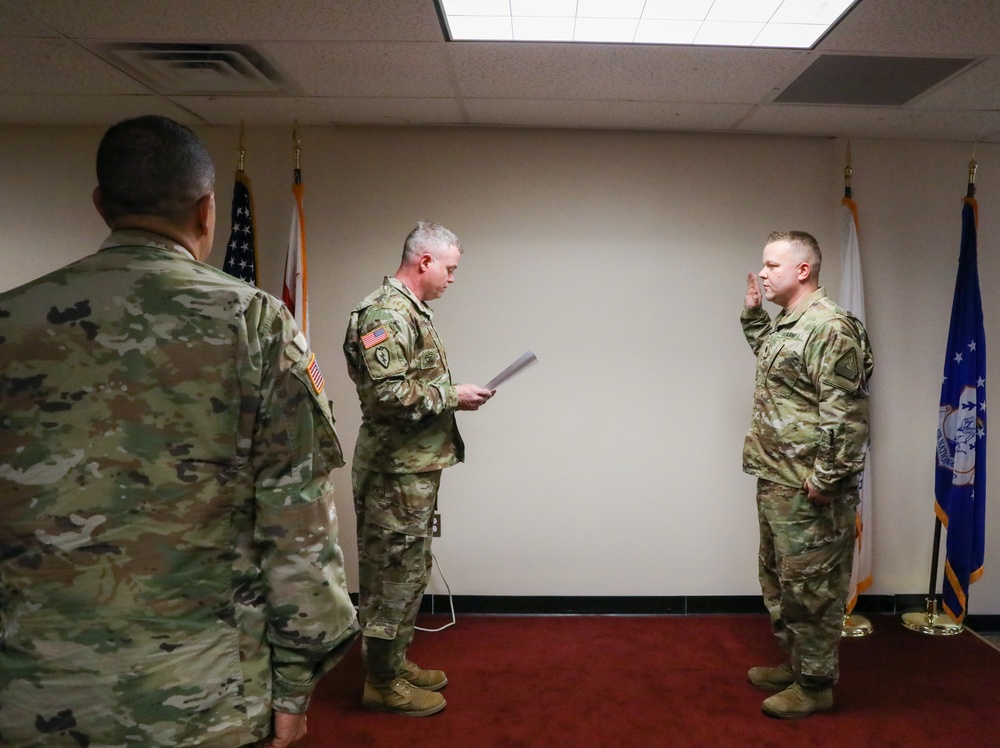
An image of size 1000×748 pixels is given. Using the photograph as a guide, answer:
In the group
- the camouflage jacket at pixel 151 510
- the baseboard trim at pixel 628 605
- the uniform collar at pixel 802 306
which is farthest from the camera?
the baseboard trim at pixel 628 605

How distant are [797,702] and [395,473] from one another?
160cm

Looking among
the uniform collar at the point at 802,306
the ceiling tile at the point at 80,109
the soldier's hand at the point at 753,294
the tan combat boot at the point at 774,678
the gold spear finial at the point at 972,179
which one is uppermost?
the ceiling tile at the point at 80,109

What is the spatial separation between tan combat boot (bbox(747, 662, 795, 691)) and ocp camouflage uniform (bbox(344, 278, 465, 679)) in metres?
1.32

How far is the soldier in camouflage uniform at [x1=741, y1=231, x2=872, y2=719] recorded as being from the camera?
7.20ft

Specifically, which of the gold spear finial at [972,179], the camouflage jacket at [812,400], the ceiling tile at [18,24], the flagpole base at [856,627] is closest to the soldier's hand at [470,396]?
the camouflage jacket at [812,400]

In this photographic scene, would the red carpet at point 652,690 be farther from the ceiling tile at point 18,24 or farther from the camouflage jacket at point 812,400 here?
the ceiling tile at point 18,24

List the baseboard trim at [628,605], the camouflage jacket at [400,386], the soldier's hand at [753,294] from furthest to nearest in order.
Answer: the baseboard trim at [628,605] < the soldier's hand at [753,294] < the camouflage jacket at [400,386]

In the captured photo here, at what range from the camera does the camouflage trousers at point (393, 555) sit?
2281 millimetres

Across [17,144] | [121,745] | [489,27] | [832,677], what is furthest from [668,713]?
[17,144]

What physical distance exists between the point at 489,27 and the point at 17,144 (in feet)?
8.22

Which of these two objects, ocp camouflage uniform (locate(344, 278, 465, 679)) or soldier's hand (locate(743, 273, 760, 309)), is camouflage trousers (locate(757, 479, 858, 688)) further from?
ocp camouflage uniform (locate(344, 278, 465, 679))

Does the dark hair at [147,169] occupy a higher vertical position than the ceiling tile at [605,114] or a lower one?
lower

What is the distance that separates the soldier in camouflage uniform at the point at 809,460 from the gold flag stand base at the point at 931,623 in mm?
999

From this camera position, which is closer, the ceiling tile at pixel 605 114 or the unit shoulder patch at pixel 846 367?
the unit shoulder patch at pixel 846 367
